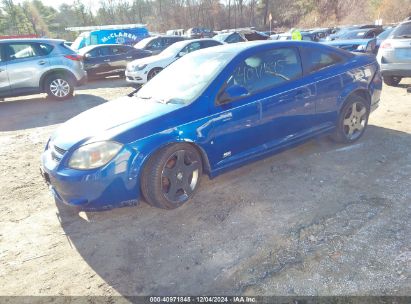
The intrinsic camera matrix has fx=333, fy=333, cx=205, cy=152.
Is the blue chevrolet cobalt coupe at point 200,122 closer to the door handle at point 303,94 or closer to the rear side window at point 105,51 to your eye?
the door handle at point 303,94

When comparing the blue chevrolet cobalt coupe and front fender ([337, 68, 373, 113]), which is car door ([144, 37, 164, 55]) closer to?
the blue chevrolet cobalt coupe

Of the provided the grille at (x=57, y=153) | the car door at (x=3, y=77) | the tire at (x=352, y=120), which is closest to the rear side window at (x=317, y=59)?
the tire at (x=352, y=120)

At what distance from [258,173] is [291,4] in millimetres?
58112

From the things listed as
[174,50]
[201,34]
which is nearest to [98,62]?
[174,50]

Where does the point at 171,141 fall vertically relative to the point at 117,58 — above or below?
below

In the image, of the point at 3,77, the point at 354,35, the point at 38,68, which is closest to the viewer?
the point at 3,77

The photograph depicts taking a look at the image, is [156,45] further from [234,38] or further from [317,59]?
[317,59]

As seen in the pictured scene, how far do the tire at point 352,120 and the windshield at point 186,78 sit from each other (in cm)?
193

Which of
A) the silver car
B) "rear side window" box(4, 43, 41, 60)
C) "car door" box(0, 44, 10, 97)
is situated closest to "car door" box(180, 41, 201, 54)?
"rear side window" box(4, 43, 41, 60)

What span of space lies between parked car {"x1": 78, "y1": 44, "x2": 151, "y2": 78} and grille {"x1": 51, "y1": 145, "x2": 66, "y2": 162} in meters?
9.79

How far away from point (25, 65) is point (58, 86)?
0.95 meters

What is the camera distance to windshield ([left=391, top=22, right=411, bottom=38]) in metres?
7.39

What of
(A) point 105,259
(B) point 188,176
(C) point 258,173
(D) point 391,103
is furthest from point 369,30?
(A) point 105,259

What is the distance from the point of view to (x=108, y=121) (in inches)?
132
